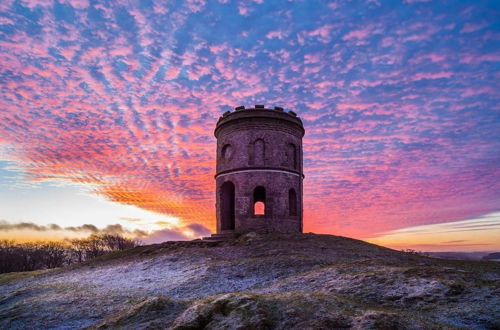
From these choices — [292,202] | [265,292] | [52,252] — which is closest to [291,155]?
[292,202]

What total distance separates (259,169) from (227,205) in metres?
3.60

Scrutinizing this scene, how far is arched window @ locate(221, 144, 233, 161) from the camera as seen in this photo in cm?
2153

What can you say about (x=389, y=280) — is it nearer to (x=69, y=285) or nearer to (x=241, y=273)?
(x=241, y=273)

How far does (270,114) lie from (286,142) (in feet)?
6.78

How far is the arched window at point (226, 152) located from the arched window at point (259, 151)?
1614mm

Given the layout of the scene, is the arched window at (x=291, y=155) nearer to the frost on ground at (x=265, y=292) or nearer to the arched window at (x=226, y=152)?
the arched window at (x=226, y=152)

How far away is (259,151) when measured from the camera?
2091cm

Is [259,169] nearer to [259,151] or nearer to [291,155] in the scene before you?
[259,151]

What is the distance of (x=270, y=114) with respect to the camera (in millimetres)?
21156

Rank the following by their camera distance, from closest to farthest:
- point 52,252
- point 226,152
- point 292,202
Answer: point 226,152 → point 292,202 → point 52,252

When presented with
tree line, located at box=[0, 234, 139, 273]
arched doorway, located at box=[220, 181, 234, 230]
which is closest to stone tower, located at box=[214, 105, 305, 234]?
arched doorway, located at box=[220, 181, 234, 230]

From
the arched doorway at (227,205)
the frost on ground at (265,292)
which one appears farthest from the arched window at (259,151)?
the frost on ground at (265,292)

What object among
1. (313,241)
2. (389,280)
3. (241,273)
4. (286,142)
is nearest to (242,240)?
(313,241)

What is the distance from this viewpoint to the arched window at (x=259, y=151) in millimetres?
20719
